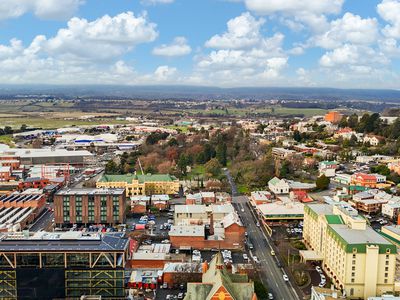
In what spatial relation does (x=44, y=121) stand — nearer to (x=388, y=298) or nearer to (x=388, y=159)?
(x=388, y=159)

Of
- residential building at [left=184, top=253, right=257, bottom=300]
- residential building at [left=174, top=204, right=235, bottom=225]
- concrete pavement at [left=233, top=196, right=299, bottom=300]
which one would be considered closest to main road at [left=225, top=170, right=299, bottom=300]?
concrete pavement at [left=233, top=196, right=299, bottom=300]

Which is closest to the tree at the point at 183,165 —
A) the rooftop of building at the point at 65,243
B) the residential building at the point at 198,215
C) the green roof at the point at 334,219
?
the residential building at the point at 198,215

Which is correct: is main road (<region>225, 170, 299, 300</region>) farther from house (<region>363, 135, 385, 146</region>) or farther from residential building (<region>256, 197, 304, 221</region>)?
house (<region>363, 135, 385, 146</region>)

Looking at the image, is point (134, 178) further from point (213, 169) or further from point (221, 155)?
point (221, 155)

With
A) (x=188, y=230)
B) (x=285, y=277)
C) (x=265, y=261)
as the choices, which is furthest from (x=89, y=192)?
(x=285, y=277)

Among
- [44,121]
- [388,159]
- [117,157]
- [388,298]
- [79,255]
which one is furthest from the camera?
[44,121]

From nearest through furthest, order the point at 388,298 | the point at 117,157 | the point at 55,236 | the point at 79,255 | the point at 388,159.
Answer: the point at 388,298 → the point at 79,255 → the point at 55,236 → the point at 388,159 → the point at 117,157

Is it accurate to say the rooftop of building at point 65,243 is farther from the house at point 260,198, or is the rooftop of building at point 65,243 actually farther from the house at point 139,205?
the house at point 260,198

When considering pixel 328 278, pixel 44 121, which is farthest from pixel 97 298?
pixel 44 121
